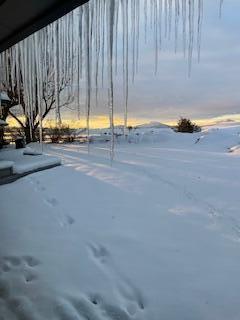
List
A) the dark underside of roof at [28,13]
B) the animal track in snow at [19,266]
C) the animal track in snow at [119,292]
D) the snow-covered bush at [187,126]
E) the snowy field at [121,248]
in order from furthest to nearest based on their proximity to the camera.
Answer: the snow-covered bush at [187,126]
the animal track in snow at [19,266]
the snowy field at [121,248]
the animal track in snow at [119,292]
the dark underside of roof at [28,13]

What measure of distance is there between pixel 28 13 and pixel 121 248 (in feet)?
11.7

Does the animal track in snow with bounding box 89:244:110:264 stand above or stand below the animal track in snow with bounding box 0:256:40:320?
below

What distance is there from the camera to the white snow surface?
1176 cm

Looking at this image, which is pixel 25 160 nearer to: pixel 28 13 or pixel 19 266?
pixel 19 266

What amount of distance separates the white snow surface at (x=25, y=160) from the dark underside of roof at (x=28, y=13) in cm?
877

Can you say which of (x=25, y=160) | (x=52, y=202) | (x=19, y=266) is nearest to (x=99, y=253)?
(x=19, y=266)

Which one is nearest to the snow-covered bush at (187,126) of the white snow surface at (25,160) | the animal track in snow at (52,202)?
the white snow surface at (25,160)

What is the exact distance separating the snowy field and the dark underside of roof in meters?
2.18

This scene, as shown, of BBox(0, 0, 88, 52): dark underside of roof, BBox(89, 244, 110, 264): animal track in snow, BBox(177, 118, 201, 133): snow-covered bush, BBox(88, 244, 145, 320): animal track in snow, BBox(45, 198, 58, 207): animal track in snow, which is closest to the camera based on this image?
BBox(0, 0, 88, 52): dark underside of roof

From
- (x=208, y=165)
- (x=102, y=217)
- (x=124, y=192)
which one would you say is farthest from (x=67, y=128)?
(x=102, y=217)

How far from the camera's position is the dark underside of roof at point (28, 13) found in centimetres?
238

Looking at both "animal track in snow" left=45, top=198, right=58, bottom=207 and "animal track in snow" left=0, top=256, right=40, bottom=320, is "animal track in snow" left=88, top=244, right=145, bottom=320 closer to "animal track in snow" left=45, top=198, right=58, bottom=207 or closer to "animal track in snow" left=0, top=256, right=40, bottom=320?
"animal track in snow" left=0, top=256, right=40, bottom=320

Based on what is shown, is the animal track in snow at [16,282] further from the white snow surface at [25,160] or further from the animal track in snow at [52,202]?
the white snow surface at [25,160]

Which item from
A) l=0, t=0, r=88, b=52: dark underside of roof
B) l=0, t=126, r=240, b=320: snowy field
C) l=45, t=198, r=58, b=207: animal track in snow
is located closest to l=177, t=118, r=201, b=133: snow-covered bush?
l=0, t=126, r=240, b=320: snowy field
